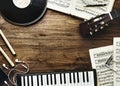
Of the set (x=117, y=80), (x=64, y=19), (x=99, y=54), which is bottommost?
(x=117, y=80)

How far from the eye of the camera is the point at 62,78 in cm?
170

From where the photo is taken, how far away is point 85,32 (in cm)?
175

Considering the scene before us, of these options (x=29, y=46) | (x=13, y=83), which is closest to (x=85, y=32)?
(x=29, y=46)

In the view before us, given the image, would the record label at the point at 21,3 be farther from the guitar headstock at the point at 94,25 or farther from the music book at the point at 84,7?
the guitar headstock at the point at 94,25

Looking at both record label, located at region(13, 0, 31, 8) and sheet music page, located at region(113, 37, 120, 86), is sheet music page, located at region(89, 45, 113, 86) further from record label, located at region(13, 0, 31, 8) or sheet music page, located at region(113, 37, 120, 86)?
record label, located at region(13, 0, 31, 8)

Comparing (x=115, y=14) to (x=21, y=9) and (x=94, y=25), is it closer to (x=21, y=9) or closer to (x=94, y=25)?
(x=94, y=25)

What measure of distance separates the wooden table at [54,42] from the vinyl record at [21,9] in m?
0.05

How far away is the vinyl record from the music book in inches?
3.5

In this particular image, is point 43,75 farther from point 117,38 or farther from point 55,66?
point 117,38

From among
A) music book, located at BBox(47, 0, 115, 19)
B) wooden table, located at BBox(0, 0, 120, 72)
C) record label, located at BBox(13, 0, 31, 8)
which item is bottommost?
wooden table, located at BBox(0, 0, 120, 72)

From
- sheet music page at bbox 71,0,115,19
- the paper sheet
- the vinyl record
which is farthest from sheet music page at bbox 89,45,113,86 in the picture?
the vinyl record

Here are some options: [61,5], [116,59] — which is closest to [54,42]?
[61,5]

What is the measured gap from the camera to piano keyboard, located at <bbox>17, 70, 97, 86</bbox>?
66.2 inches

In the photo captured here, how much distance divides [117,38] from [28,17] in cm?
42
